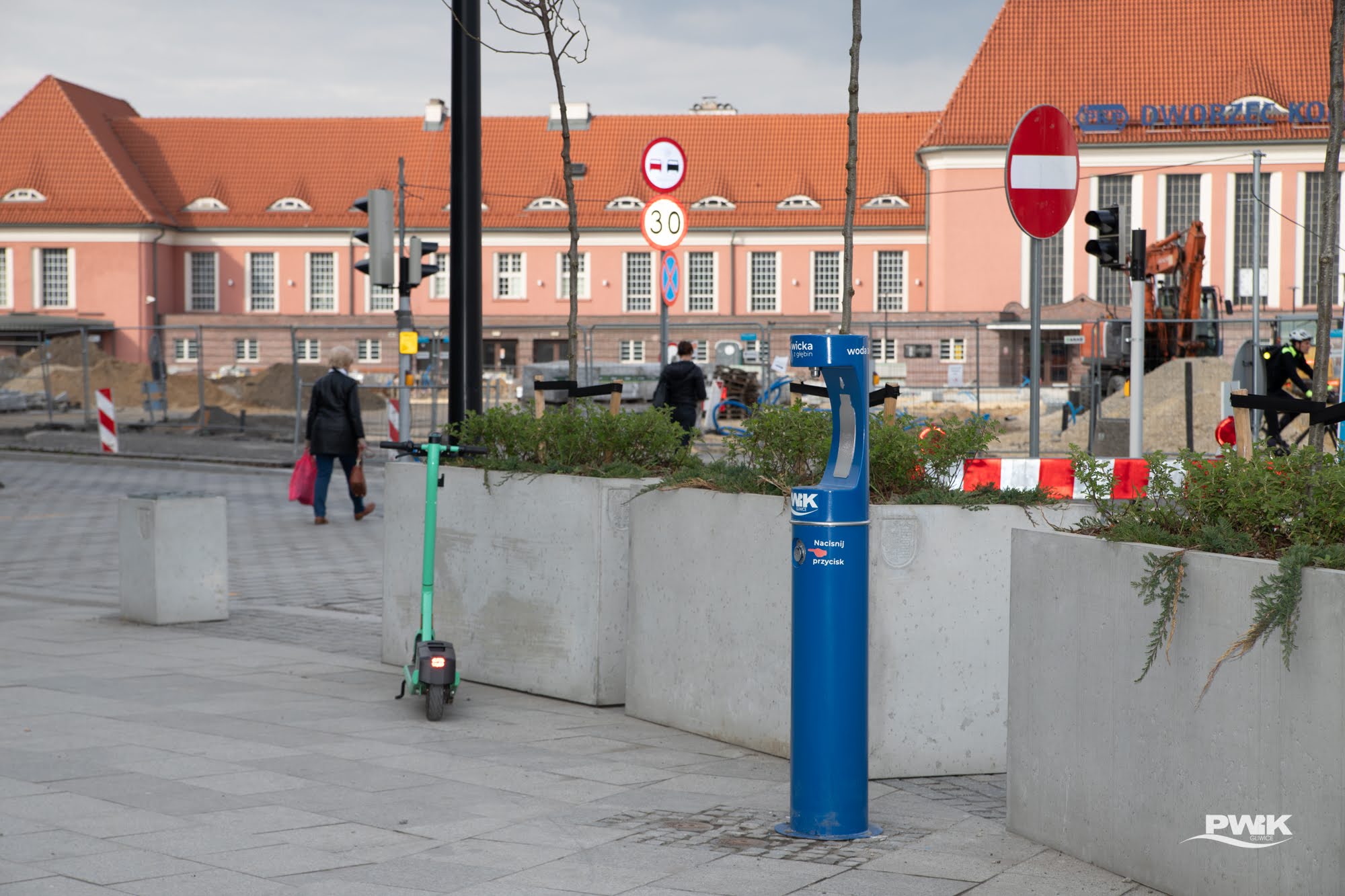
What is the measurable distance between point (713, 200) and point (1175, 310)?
42278 mm

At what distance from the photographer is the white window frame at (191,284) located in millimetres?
75125

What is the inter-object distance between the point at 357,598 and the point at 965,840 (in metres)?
6.98

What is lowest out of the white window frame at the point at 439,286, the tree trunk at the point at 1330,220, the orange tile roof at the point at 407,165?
the tree trunk at the point at 1330,220

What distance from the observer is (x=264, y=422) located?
35.2m

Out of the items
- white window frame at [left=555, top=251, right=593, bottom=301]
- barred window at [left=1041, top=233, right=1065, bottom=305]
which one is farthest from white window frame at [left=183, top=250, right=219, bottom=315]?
barred window at [left=1041, top=233, right=1065, bottom=305]

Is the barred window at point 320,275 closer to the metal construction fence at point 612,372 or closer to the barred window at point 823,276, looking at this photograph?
the metal construction fence at point 612,372

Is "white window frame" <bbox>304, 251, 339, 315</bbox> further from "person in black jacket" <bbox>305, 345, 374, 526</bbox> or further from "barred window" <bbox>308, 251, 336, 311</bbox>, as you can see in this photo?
"person in black jacket" <bbox>305, 345, 374, 526</bbox>

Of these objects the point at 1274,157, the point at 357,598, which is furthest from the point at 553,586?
the point at 1274,157

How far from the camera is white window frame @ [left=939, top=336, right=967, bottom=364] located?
35.1 meters

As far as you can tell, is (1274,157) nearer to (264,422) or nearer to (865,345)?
(264,422)

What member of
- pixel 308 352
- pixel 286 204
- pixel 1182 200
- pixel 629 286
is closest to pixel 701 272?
pixel 629 286

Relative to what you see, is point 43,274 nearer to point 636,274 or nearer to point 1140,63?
point 636,274

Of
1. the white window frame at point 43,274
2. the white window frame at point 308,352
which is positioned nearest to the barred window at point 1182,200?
the white window frame at point 308,352

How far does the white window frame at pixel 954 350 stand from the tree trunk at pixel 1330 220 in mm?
28361
